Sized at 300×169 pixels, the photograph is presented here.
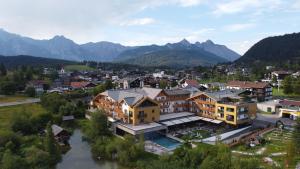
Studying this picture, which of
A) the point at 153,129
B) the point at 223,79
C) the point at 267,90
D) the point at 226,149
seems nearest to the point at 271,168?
the point at 226,149

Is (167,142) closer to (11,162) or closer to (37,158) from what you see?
(37,158)

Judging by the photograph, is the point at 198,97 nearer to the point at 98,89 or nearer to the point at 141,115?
the point at 141,115

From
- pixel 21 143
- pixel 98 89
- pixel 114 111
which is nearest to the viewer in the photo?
pixel 21 143

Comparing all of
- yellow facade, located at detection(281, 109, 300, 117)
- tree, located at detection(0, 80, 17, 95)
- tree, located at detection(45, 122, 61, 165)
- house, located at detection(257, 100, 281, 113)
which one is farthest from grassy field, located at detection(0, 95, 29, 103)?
yellow facade, located at detection(281, 109, 300, 117)

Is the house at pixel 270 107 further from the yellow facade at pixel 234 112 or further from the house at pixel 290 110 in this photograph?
the yellow facade at pixel 234 112

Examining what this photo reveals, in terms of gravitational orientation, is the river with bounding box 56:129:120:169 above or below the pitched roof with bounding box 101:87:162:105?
below

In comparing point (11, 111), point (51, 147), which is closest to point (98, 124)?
point (51, 147)

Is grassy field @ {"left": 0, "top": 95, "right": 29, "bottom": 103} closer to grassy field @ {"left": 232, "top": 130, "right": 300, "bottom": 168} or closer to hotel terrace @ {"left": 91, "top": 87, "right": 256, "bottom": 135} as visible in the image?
hotel terrace @ {"left": 91, "top": 87, "right": 256, "bottom": 135}
